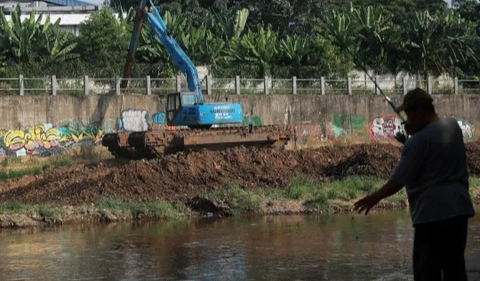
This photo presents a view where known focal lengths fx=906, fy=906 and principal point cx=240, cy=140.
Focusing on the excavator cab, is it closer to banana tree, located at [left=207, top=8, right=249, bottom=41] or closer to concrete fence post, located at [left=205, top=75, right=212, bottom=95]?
concrete fence post, located at [left=205, top=75, right=212, bottom=95]

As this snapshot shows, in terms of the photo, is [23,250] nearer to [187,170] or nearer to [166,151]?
[187,170]

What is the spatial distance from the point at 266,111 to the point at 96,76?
922cm

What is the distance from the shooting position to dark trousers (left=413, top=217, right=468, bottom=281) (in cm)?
704

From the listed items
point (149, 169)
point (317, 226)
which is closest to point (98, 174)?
point (149, 169)

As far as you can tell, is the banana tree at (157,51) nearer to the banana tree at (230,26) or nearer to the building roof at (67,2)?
the banana tree at (230,26)

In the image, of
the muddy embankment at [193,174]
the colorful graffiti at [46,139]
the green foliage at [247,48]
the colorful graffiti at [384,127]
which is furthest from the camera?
the colorful graffiti at [384,127]

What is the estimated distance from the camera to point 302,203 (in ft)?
81.9

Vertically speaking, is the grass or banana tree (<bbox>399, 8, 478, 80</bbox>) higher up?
banana tree (<bbox>399, 8, 478, 80</bbox>)

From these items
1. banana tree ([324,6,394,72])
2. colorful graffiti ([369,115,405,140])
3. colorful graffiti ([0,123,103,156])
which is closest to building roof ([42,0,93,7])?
banana tree ([324,6,394,72])

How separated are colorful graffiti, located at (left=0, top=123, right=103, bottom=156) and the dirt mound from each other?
23.0ft

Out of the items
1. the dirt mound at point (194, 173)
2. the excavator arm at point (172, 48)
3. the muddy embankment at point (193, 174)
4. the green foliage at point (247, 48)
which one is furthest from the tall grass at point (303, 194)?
the green foliage at point (247, 48)

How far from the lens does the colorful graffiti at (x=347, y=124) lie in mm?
45250

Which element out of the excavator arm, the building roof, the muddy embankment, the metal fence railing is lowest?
the muddy embankment

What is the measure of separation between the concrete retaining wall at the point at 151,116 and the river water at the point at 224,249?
1643cm
